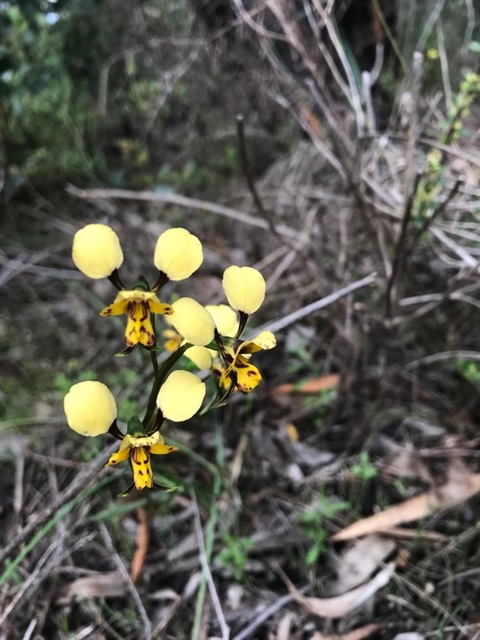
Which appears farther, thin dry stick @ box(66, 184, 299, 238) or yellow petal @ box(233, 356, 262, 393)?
thin dry stick @ box(66, 184, 299, 238)

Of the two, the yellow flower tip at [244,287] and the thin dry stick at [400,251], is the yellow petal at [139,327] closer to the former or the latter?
the yellow flower tip at [244,287]

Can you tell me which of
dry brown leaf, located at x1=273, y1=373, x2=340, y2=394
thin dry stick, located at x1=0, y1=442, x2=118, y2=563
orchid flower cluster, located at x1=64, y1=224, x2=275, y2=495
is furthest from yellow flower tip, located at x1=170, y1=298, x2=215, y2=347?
dry brown leaf, located at x1=273, y1=373, x2=340, y2=394

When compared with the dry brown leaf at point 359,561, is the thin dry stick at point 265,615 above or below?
above

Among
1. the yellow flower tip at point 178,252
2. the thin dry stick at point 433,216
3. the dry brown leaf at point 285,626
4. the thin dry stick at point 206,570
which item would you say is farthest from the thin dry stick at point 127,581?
the thin dry stick at point 433,216

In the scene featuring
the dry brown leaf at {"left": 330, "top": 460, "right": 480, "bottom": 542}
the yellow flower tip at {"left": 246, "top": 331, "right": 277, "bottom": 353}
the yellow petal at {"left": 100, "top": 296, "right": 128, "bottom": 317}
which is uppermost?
the yellow petal at {"left": 100, "top": 296, "right": 128, "bottom": 317}

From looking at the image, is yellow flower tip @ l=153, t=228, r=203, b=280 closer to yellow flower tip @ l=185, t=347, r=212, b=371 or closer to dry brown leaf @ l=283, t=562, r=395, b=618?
yellow flower tip @ l=185, t=347, r=212, b=371

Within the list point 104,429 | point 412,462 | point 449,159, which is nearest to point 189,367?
point 104,429

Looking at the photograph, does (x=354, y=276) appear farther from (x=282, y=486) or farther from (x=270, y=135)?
(x=270, y=135)
